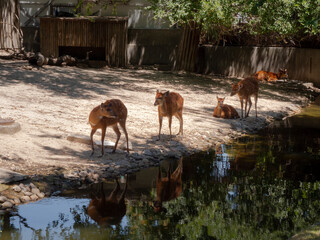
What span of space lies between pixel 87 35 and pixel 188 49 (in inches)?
179

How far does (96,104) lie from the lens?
569 inches

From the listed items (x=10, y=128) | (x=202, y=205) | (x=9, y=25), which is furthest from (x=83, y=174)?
(x=9, y=25)

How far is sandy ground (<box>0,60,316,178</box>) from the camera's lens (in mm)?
9258

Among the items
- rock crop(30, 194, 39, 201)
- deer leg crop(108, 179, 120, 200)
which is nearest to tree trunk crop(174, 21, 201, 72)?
deer leg crop(108, 179, 120, 200)

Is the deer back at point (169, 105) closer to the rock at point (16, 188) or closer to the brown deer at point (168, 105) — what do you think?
the brown deer at point (168, 105)

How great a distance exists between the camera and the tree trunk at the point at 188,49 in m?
22.9

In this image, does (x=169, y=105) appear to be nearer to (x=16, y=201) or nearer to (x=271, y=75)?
(x=16, y=201)

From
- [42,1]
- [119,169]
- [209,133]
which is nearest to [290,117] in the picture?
[209,133]

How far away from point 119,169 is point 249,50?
52.7 feet

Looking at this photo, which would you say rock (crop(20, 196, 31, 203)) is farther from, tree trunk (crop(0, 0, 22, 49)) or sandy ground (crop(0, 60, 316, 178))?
tree trunk (crop(0, 0, 22, 49))

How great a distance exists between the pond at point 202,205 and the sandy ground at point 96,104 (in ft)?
3.39

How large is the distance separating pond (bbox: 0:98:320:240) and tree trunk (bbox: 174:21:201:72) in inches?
531

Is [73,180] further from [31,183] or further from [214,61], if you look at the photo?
[214,61]

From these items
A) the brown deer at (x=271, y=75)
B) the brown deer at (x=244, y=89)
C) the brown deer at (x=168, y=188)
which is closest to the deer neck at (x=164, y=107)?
the brown deer at (x=168, y=188)
